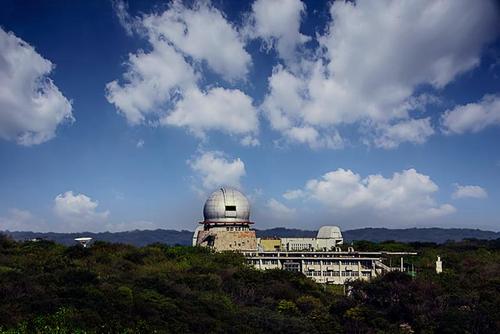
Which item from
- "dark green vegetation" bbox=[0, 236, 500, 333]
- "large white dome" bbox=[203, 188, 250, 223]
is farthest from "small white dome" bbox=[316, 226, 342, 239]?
"dark green vegetation" bbox=[0, 236, 500, 333]

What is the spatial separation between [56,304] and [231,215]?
49.2 m

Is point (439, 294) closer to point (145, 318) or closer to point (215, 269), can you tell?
point (215, 269)

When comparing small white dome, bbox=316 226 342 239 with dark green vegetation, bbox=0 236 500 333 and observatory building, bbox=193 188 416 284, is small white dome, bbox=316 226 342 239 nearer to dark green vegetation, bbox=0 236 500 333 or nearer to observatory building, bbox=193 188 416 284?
observatory building, bbox=193 188 416 284

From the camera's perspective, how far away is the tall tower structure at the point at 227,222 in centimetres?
8256

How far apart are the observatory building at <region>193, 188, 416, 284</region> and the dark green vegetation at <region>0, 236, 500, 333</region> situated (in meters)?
10.6

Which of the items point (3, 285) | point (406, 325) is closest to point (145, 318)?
point (3, 285)

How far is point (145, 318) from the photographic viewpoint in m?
36.6

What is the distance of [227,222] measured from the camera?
83.8 meters

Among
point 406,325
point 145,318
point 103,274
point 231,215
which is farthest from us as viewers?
point 231,215

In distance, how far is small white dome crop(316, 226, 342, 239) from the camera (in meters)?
122

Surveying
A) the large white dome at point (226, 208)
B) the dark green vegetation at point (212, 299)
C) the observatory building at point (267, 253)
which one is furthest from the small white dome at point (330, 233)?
the dark green vegetation at point (212, 299)

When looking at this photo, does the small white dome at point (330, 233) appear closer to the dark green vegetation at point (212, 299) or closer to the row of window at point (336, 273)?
the row of window at point (336, 273)

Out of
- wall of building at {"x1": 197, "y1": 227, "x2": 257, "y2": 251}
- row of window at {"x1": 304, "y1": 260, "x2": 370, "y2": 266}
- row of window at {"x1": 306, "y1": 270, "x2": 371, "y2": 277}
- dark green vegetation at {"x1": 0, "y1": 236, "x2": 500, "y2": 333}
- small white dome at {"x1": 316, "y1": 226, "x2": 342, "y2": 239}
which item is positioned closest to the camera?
dark green vegetation at {"x1": 0, "y1": 236, "x2": 500, "y2": 333}

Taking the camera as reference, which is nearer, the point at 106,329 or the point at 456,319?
the point at 106,329
